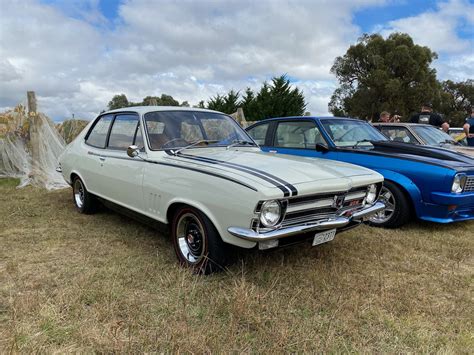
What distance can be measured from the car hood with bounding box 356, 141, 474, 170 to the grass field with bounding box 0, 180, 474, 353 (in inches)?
40.0

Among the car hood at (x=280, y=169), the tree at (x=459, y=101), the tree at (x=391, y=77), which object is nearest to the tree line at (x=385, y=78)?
the tree at (x=391, y=77)

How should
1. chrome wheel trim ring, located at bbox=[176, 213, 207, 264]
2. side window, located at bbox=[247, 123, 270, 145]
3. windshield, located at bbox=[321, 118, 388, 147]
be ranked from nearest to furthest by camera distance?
chrome wheel trim ring, located at bbox=[176, 213, 207, 264] < windshield, located at bbox=[321, 118, 388, 147] < side window, located at bbox=[247, 123, 270, 145]

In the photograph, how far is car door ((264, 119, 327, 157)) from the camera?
5.92 metres

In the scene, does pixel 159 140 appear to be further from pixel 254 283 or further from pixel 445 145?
pixel 445 145

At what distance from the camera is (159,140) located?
4020 mm

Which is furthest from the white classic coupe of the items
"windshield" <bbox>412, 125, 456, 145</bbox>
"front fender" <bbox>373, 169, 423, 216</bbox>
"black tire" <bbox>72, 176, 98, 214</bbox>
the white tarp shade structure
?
the white tarp shade structure

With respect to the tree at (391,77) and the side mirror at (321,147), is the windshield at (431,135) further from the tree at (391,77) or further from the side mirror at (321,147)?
the tree at (391,77)

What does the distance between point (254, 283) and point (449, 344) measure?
1.51 meters

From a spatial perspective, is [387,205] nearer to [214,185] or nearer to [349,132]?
[349,132]

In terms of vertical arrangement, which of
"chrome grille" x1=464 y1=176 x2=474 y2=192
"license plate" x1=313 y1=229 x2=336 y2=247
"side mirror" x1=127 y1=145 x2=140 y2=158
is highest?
"side mirror" x1=127 y1=145 x2=140 y2=158

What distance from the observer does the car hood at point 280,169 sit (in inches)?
118

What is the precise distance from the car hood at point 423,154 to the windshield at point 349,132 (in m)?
0.23

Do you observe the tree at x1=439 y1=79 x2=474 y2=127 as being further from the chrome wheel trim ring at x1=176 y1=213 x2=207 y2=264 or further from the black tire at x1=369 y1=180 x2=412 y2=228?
the chrome wheel trim ring at x1=176 y1=213 x2=207 y2=264

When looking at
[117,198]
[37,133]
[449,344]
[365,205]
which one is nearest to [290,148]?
[365,205]
